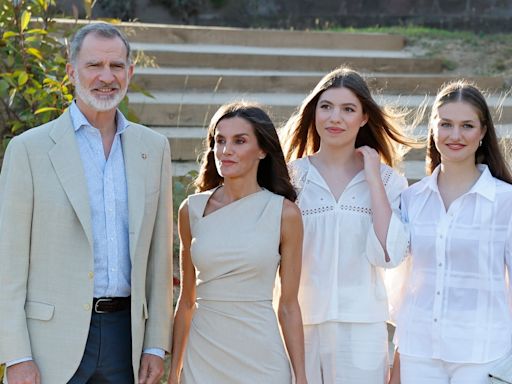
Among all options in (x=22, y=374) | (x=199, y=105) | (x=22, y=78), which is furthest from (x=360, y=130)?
(x=199, y=105)

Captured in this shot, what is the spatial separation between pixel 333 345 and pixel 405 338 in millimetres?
285

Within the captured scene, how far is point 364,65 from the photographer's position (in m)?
9.46

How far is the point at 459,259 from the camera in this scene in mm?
3561

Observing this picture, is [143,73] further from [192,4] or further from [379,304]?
[192,4]

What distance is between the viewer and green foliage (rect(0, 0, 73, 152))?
→ 4.98 metres

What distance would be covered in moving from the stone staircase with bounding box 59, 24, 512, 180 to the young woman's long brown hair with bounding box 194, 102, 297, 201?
281cm

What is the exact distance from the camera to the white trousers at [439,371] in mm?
3490

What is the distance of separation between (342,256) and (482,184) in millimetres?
607

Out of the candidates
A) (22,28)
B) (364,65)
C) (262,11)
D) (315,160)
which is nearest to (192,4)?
(262,11)

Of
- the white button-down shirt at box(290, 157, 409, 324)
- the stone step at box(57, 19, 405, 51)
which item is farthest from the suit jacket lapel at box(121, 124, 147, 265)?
the stone step at box(57, 19, 405, 51)

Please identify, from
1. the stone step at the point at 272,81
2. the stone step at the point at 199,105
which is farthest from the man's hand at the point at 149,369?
the stone step at the point at 272,81

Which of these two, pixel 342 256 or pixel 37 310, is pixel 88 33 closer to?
pixel 37 310

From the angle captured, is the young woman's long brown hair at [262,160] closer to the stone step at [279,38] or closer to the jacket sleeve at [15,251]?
the jacket sleeve at [15,251]

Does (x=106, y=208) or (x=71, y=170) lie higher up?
(x=71, y=170)
